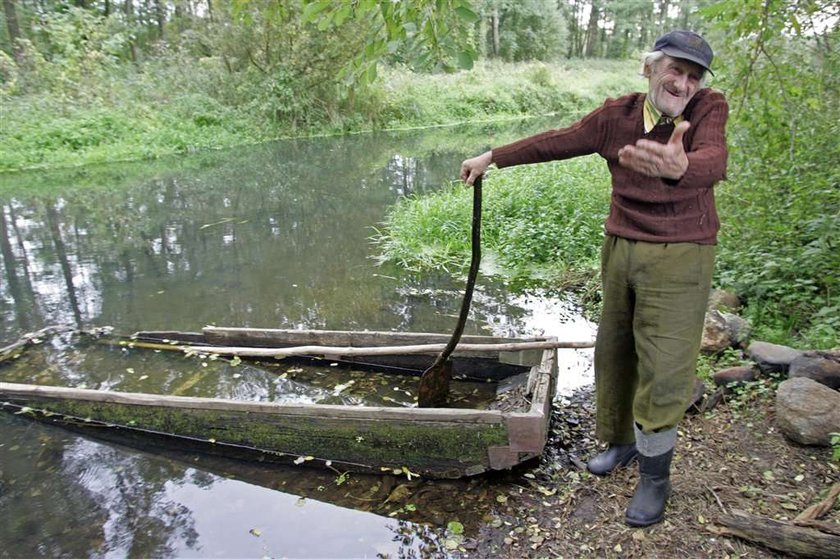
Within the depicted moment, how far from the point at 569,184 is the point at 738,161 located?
2.95 meters

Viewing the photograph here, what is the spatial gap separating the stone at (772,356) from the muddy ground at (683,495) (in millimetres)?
198

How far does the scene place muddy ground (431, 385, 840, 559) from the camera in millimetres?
2545

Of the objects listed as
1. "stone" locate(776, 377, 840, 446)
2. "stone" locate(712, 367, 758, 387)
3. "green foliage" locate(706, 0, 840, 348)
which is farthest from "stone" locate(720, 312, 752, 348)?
"stone" locate(776, 377, 840, 446)

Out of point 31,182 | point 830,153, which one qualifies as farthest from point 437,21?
point 31,182

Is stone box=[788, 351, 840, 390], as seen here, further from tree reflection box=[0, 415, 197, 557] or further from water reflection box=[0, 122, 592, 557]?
tree reflection box=[0, 415, 197, 557]

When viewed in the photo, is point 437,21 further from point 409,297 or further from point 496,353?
point 409,297

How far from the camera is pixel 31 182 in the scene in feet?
40.9

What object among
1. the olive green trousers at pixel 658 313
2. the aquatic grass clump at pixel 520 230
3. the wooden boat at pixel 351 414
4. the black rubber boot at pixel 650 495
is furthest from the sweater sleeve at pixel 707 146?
the aquatic grass clump at pixel 520 230

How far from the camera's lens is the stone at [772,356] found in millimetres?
3510

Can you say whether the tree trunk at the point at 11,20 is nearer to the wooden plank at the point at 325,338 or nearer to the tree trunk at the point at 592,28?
the wooden plank at the point at 325,338

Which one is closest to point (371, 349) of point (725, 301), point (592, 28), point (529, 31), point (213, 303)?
point (725, 301)

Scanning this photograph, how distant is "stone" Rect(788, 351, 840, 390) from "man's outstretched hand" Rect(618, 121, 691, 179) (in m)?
2.03

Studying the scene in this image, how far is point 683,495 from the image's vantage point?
2.74m

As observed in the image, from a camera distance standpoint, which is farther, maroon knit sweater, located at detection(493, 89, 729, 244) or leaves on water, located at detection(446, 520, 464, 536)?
leaves on water, located at detection(446, 520, 464, 536)
